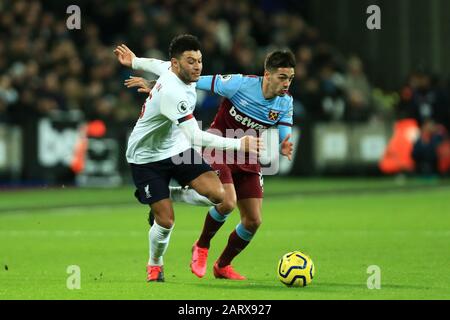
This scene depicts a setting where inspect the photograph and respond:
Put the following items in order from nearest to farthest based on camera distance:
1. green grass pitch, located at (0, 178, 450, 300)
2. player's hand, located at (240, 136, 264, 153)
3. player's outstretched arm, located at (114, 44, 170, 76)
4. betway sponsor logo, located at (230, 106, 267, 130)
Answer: player's hand, located at (240, 136, 264, 153)
green grass pitch, located at (0, 178, 450, 300)
player's outstretched arm, located at (114, 44, 170, 76)
betway sponsor logo, located at (230, 106, 267, 130)

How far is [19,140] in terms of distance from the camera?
2197 centimetres

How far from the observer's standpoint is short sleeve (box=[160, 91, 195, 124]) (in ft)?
30.4

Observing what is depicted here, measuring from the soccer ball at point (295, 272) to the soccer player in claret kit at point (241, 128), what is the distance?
2.67 feet

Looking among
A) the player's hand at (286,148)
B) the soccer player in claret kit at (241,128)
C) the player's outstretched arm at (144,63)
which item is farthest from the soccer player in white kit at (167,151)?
the player's hand at (286,148)

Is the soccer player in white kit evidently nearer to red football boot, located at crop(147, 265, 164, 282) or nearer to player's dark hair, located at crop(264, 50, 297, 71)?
red football boot, located at crop(147, 265, 164, 282)

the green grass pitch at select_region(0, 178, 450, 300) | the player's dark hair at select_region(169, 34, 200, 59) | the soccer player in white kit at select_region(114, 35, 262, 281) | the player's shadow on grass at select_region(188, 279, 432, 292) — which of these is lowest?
the green grass pitch at select_region(0, 178, 450, 300)

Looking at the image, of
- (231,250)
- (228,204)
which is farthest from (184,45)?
(231,250)

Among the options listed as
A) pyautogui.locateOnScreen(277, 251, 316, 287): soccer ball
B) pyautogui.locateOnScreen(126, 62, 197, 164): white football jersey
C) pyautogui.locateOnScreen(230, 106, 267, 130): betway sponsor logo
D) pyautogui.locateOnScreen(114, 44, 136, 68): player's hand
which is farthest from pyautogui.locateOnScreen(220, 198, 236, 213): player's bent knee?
pyautogui.locateOnScreen(114, 44, 136, 68): player's hand

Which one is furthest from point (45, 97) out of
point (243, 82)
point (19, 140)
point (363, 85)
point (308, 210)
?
point (243, 82)

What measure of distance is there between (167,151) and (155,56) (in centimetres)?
1353

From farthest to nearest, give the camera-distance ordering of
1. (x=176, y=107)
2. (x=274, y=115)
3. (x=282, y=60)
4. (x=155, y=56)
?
(x=155, y=56) < (x=274, y=115) < (x=282, y=60) < (x=176, y=107)

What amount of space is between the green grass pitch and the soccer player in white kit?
488 mm

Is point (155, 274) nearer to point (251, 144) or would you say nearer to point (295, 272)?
point (295, 272)

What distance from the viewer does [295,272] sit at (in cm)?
932
